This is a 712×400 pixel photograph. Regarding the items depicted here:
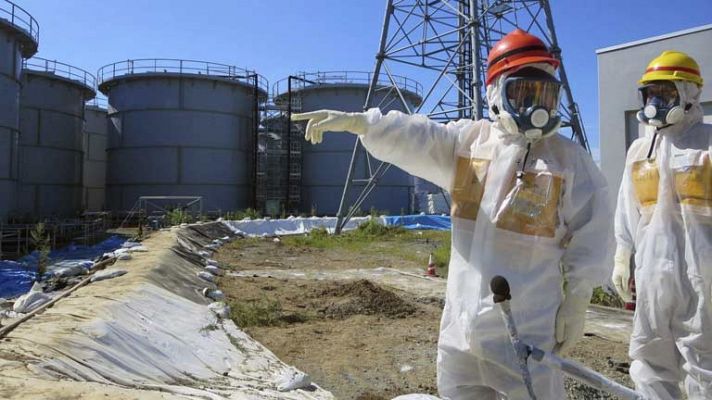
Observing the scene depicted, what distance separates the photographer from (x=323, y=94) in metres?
29.0

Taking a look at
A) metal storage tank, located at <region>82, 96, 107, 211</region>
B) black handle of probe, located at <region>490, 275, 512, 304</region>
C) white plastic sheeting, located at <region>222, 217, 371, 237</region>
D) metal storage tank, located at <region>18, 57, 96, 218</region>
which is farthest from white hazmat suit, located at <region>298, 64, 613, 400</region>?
metal storage tank, located at <region>82, 96, 107, 211</region>

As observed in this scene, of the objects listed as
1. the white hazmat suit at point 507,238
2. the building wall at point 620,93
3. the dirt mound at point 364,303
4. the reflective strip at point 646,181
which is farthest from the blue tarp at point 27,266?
the building wall at point 620,93

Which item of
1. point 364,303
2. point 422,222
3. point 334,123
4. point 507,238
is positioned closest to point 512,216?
point 507,238

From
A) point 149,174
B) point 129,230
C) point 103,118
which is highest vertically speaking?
point 103,118

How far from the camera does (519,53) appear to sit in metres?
2.33

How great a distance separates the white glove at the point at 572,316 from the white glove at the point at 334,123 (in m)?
1.14

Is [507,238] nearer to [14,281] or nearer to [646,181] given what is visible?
[646,181]

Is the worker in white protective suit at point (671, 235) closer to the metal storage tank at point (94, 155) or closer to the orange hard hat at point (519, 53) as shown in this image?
the orange hard hat at point (519, 53)

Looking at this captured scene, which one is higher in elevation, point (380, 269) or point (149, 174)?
point (149, 174)

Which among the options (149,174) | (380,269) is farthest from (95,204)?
(380,269)

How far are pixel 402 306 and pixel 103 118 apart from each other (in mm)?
34096

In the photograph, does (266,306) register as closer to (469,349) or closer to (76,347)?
(76,347)

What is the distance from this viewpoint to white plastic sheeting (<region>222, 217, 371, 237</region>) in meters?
17.9

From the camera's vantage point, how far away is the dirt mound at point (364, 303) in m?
6.86
